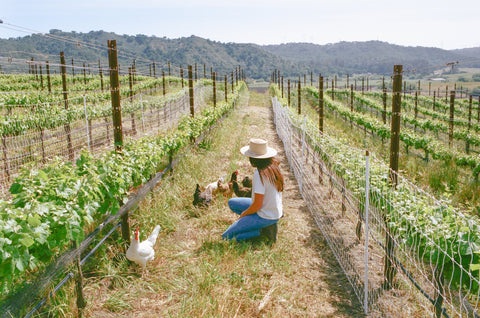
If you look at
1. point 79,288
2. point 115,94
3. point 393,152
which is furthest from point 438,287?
point 115,94

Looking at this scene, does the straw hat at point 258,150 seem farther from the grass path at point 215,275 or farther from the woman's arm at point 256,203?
the grass path at point 215,275

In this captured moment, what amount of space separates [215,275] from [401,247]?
5.91 feet

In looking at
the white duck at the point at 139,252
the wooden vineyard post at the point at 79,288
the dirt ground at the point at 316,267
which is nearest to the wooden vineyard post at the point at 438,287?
the dirt ground at the point at 316,267

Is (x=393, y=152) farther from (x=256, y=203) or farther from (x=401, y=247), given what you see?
(x=256, y=203)

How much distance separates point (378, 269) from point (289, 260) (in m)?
1.00

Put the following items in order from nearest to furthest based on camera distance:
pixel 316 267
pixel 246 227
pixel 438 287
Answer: pixel 438 287 → pixel 316 267 → pixel 246 227

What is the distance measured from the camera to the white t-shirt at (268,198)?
14.5 feet

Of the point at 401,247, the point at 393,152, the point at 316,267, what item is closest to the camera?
the point at 401,247

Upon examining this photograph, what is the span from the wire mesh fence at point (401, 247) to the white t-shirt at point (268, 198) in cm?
91

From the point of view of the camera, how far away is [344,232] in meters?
5.15

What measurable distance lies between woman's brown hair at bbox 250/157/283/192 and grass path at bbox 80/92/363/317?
80 cm

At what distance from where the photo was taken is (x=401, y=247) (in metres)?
3.18

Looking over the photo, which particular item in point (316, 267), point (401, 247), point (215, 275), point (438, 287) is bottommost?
point (316, 267)

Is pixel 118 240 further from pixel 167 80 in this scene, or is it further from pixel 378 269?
pixel 167 80
